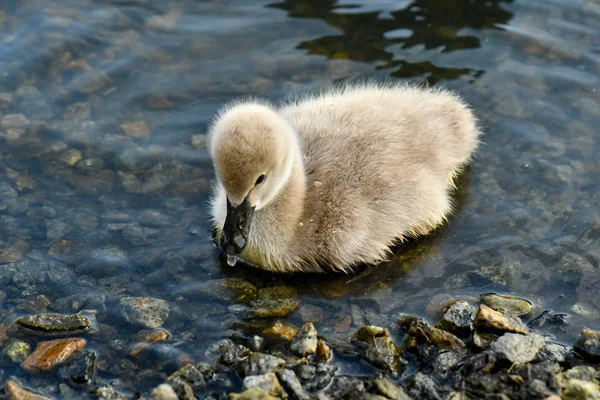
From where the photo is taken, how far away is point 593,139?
23.8 ft

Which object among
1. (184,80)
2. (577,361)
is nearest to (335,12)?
(184,80)

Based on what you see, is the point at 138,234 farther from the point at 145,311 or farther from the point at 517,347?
the point at 517,347

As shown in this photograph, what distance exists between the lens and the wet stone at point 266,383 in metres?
4.61

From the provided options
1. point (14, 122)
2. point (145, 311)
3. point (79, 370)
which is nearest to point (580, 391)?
point (145, 311)

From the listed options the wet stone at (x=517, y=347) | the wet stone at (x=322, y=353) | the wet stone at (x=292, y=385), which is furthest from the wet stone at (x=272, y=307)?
the wet stone at (x=517, y=347)

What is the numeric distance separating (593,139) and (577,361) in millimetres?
2925

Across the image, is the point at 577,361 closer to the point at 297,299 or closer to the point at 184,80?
the point at 297,299

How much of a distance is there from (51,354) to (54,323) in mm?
294

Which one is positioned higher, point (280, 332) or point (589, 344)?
point (589, 344)

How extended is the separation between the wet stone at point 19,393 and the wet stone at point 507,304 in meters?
3.00

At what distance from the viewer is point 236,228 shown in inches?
212

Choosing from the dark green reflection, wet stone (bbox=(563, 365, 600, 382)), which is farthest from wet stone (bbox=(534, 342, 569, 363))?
the dark green reflection

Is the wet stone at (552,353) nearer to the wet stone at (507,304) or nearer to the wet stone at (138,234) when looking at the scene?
the wet stone at (507,304)

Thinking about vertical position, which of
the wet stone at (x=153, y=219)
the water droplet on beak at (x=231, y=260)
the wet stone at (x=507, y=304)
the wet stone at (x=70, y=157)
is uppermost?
the wet stone at (x=70, y=157)
